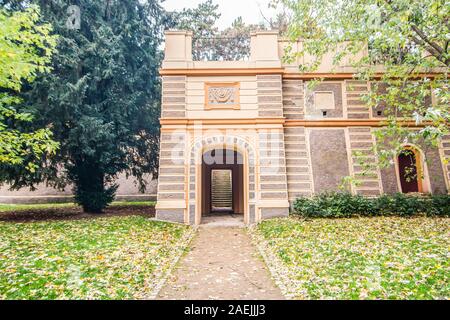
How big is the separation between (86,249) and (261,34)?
447 inches

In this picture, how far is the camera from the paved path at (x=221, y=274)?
17.2 feet

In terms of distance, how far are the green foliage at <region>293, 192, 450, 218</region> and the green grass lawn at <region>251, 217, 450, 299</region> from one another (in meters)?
0.88

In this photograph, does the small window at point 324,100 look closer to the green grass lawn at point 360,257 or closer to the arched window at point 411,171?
the arched window at point 411,171

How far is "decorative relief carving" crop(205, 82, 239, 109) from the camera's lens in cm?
1267

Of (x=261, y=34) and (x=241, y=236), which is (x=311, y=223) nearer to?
(x=241, y=236)

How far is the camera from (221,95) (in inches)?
501

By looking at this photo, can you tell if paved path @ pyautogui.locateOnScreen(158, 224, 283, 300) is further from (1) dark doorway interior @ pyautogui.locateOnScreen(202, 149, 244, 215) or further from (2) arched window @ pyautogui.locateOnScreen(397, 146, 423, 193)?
(2) arched window @ pyautogui.locateOnScreen(397, 146, 423, 193)

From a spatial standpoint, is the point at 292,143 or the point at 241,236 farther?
the point at 292,143

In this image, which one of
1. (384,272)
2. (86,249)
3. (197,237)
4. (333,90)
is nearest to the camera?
(384,272)

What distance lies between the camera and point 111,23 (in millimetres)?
14781

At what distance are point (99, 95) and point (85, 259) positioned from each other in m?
10.2

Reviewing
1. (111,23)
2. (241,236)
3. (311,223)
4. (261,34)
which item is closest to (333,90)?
(261,34)

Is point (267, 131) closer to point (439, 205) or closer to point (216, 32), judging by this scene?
point (439, 205)

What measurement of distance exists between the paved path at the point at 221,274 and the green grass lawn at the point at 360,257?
1.31ft
